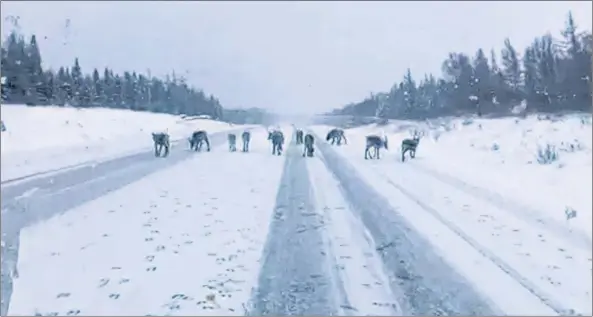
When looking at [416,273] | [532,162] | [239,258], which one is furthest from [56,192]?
[532,162]

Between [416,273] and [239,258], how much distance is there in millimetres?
1973

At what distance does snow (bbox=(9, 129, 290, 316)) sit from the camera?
14.9ft

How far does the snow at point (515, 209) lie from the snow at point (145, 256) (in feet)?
6.80

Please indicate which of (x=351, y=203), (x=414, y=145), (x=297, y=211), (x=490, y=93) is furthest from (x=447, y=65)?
(x=414, y=145)

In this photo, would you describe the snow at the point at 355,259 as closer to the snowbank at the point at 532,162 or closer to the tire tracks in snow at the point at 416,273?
the tire tracks in snow at the point at 416,273

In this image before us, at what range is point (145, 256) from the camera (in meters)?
6.33

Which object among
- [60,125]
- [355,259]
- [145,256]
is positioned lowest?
[355,259]

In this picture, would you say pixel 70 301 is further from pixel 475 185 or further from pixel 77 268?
pixel 475 185

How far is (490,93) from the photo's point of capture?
20.8 ft

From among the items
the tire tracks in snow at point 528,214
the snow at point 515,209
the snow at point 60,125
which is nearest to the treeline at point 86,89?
the snow at point 60,125

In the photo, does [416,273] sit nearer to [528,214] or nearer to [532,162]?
[528,214]

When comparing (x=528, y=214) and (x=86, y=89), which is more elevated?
(x=86, y=89)

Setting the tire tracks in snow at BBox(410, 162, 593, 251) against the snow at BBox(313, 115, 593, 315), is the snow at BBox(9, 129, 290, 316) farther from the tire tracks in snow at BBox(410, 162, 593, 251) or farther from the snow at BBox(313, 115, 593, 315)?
the tire tracks in snow at BBox(410, 162, 593, 251)

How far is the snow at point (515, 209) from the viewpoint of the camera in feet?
17.2
